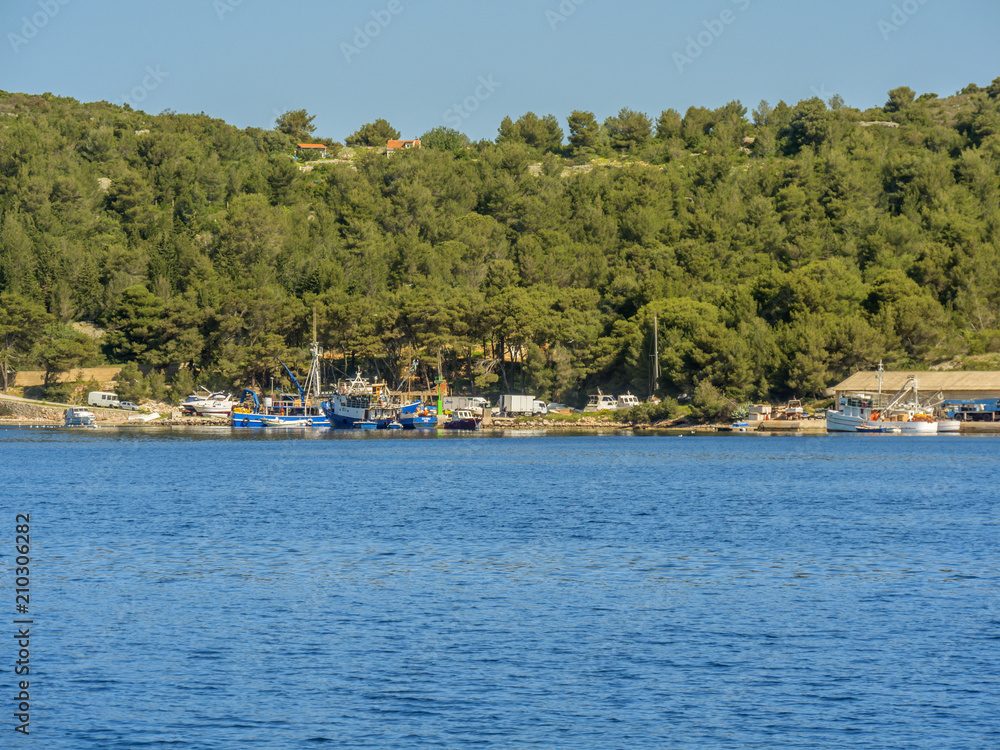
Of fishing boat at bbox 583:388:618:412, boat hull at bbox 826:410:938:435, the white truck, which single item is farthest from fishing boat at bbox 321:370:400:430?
boat hull at bbox 826:410:938:435

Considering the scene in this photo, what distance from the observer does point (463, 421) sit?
91625mm

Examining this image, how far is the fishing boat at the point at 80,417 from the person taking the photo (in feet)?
293

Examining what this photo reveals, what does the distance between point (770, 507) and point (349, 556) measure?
652 inches

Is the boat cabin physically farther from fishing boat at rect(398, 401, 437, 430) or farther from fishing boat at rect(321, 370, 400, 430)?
fishing boat at rect(321, 370, 400, 430)

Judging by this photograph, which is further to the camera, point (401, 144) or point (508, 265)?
point (401, 144)

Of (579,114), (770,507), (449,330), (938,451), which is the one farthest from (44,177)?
(770,507)

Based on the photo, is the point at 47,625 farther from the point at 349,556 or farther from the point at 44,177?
the point at 44,177

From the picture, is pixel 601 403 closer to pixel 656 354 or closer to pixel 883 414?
pixel 656 354

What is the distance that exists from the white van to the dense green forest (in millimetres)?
3859

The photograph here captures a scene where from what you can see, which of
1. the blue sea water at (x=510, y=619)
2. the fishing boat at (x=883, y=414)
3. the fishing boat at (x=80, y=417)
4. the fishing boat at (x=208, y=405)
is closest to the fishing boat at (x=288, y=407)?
the fishing boat at (x=208, y=405)

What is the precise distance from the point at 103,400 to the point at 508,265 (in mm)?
39635

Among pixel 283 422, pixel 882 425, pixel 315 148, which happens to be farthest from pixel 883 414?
pixel 315 148

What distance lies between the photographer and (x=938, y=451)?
209 feet

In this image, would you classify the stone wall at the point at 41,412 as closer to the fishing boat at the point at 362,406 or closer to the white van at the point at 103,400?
the white van at the point at 103,400
